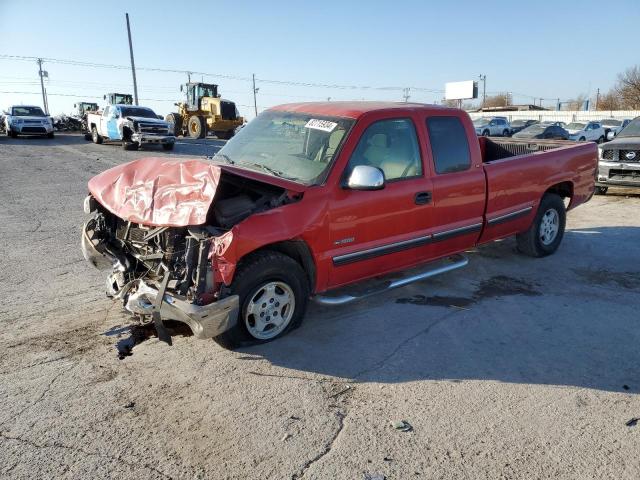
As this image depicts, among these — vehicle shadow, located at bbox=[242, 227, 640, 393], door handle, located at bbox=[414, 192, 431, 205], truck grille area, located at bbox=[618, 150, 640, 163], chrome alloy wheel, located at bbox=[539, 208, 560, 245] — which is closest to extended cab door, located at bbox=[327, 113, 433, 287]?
door handle, located at bbox=[414, 192, 431, 205]

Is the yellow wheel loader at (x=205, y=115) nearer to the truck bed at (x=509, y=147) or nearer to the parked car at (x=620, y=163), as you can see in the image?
the parked car at (x=620, y=163)

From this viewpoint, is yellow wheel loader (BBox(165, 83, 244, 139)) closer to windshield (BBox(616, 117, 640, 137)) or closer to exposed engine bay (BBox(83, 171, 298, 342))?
windshield (BBox(616, 117, 640, 137))

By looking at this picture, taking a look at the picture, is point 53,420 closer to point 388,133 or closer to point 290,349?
point 290,349

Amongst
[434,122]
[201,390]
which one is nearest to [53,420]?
[201,390]

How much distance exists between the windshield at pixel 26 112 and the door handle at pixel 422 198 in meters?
29.2

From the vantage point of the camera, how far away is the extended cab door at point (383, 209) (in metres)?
4.27

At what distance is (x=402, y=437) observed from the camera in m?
2.97

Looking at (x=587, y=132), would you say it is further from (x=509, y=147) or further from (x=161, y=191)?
(x=161, y=191)

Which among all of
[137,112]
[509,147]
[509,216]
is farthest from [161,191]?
[137,112]

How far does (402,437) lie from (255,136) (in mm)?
3192

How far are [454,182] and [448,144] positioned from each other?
0.40 metres

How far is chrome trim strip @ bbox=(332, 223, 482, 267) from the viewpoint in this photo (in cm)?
435

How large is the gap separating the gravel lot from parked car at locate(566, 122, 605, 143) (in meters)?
27.7

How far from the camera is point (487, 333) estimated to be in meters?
4.35
